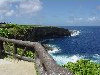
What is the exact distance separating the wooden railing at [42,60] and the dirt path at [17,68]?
37 cm

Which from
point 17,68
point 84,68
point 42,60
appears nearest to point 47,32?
point 17,68

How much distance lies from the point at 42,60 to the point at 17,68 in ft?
13.2

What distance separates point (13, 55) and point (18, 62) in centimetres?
91

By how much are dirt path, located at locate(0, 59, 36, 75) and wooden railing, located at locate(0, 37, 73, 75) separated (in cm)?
37

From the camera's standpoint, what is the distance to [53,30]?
14738cm

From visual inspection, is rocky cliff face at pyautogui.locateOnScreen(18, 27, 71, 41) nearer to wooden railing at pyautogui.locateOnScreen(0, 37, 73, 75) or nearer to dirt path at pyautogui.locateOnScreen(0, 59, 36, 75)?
wooden railing at pyautogui.locateOnScreen(0, 37, 73, 75)

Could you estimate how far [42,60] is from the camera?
738 cm

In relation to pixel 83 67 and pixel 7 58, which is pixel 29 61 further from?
pixel 83 67

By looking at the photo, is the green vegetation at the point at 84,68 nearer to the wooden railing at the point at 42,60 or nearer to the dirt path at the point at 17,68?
the wooden railing at the point at 42,60

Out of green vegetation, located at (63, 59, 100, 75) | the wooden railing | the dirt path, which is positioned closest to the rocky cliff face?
the wooden railing

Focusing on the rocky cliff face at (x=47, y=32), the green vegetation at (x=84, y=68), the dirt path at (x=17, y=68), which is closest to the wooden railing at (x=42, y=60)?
the dirt path at (x=17, y=68)

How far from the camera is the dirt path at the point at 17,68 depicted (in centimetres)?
1040

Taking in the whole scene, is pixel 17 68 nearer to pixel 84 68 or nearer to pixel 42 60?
pixel 84 68

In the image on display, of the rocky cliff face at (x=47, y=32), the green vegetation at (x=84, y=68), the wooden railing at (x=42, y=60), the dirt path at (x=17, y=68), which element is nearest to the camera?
the wooden railing at (x=42, y=60)
